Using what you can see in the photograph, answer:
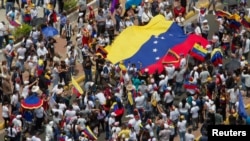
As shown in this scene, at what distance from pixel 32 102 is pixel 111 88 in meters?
3.68

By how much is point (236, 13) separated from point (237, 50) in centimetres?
288

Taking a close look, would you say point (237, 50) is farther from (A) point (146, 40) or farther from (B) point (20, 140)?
(B) point (20, 140)

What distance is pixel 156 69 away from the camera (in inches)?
1820

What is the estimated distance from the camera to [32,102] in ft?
140

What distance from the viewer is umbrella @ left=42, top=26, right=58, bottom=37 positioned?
49.1 m

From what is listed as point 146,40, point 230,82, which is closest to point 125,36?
point 146,40

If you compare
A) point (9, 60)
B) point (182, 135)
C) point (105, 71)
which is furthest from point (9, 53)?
point (182, 135)

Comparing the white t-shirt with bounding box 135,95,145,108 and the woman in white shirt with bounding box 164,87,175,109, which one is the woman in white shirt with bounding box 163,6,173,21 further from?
the white t-shirt with bounding box 135,95,145,108

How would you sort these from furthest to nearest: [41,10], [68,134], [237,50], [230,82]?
[41,10] → [237,50] → [230,82] → [68,134]

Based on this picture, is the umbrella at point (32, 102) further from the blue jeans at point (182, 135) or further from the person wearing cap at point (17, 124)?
the blue jeans at point (182, 135)

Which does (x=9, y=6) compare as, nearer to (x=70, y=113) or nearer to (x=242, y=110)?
(x=70, y=113)

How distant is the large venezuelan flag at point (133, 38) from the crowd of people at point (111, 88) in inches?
20.8

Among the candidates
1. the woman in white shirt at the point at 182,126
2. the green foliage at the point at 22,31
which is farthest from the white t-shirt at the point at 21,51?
the woman in white shirt at the point at 182,126

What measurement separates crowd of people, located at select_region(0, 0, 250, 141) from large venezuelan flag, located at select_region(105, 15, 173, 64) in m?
0.53
